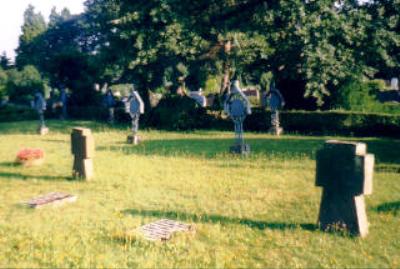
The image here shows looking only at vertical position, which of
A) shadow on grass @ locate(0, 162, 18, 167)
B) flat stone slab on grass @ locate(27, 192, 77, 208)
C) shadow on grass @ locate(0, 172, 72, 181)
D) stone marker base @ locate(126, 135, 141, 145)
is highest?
stone marker base @ locate(126, 135, 141, 145)

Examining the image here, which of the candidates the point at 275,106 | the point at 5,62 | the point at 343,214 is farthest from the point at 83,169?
the point at 5,62

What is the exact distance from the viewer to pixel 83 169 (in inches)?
457

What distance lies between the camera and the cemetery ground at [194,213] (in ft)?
20.1

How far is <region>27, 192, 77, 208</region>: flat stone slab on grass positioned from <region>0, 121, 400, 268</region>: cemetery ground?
0.18m

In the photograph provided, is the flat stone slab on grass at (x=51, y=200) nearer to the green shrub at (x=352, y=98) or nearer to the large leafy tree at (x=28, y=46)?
the green shrub at (x=352, y=98)

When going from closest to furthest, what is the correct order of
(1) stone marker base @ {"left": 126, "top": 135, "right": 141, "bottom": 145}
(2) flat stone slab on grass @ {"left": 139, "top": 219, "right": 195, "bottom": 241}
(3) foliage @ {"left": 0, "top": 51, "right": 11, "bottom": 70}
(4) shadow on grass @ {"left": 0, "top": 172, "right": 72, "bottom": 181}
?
(2) flat stone slab on grass @ {"left": 139, "top": 219, "right": 195, "bottom": 241}, (4) shadow on grass @ {"left": 0, "top": 172, "right": 72, "bottom": 181}, (1) stone marker base @ {"left": 126, "top": 135, "right": 141, "bottom": 145}, (3) foliage @ {"left": 0, "top": 51, "right": 11, "bottom": 70}

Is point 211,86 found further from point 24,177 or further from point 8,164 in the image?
point 24,177

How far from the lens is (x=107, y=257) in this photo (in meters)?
6.02

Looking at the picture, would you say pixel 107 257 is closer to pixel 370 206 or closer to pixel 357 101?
pixel 370 206

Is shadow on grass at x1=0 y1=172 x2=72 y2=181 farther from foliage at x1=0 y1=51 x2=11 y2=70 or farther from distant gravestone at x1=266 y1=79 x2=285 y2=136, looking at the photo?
foliage at x1=0 y1=51 x2=11 y2=70

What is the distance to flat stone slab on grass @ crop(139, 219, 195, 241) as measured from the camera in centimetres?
680

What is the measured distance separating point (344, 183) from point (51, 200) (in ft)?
20.5

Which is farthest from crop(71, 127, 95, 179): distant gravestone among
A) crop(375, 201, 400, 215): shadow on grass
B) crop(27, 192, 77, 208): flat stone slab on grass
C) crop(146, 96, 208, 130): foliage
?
crop(146, 96, 208, 130): foliage

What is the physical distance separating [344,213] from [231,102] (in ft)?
30.8
